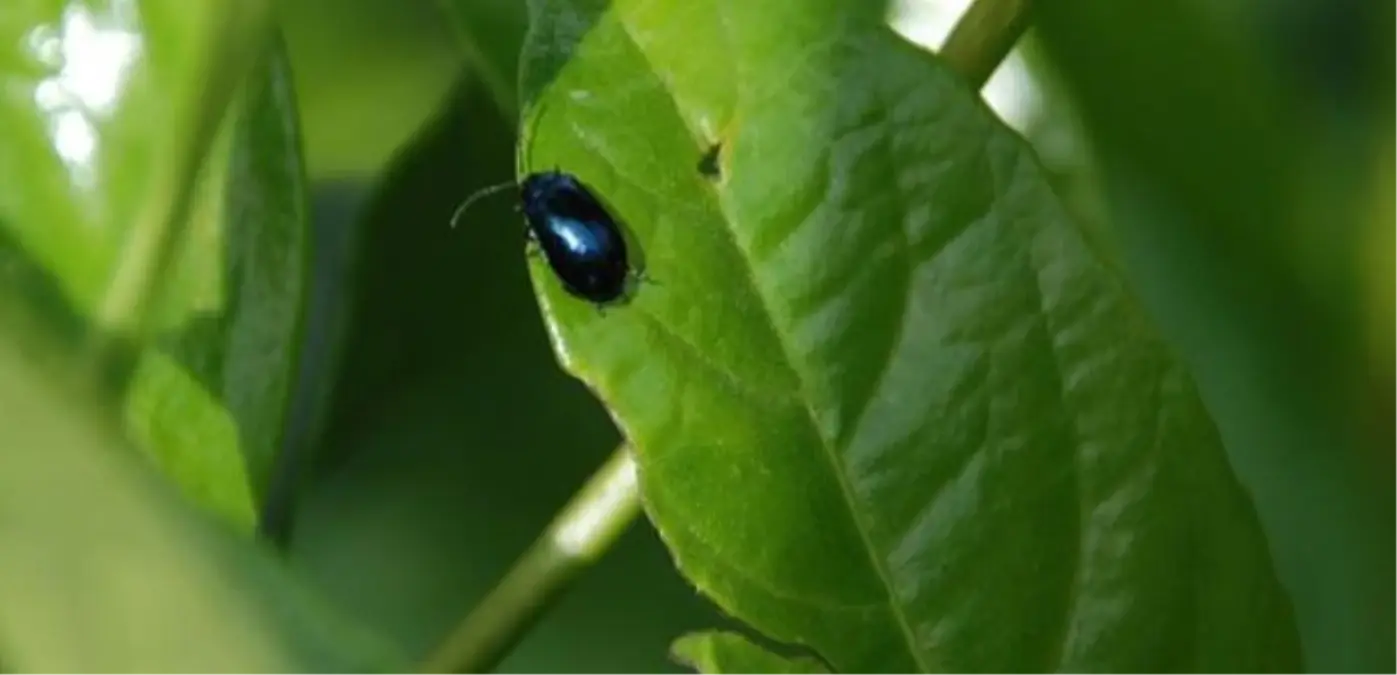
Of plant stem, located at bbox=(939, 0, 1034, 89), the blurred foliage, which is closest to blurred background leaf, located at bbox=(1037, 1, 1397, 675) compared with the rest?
the blurred foliage

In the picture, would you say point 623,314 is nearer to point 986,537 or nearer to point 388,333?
point 986,537

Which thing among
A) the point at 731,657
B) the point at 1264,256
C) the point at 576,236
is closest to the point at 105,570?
the point at 731,657

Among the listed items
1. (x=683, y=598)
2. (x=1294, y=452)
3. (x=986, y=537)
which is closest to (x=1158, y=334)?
(x=986, y=537)

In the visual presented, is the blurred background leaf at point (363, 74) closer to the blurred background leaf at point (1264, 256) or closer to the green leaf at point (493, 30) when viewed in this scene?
the green leaf at point (493, 30)

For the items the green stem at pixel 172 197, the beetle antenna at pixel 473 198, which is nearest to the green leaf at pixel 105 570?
the green stem at pixel 172 197

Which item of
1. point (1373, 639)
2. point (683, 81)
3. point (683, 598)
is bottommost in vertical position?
point (683, 598)
